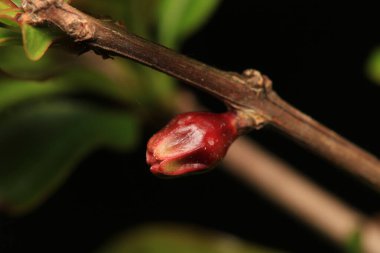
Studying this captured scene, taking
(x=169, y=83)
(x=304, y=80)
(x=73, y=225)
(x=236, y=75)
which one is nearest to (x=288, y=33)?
(x=304, y=80)

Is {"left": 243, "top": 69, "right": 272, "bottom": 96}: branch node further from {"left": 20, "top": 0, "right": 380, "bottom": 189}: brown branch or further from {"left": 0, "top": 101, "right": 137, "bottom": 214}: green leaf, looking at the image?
{"left": 0, "top": 101, "right": 137, "bottom": 214}: green leaf

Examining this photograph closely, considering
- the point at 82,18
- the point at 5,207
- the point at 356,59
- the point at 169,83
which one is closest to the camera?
the point at 82,18

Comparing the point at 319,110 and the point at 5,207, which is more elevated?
the point at 319,110

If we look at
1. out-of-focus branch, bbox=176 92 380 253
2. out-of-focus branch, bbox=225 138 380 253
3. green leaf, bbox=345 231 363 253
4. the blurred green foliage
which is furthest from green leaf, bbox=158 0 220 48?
green leaf, bbox=345 231 363 253

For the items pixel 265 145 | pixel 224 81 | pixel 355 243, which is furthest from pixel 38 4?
pixel 265 145

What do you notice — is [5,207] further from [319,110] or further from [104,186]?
[319,110]

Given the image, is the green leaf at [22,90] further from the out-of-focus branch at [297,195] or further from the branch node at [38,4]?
the branch node at [38,4]

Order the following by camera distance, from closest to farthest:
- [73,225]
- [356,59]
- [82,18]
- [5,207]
→ 1. [82,18]
2. [5,207]
3. [356,59]
4. [73,225]

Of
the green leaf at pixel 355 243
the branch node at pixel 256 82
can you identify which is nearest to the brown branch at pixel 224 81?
Answer: the branch node at pixel 256 82
